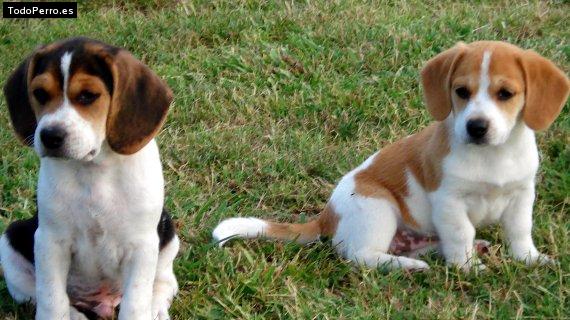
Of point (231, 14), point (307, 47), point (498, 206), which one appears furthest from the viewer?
point (231, 14)

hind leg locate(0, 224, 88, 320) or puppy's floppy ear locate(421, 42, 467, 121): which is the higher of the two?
puppy's floppy ear locate(421, 42, 467, 121)

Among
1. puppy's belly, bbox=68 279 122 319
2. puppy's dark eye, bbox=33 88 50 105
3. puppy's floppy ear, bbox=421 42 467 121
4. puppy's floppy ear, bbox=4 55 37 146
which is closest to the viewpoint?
puppy's dark eye, bbox=33 88 50 105

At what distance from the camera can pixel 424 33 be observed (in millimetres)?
8703

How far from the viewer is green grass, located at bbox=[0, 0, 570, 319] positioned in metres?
4.94

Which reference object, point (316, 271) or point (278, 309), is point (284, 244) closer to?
point (316, 271)

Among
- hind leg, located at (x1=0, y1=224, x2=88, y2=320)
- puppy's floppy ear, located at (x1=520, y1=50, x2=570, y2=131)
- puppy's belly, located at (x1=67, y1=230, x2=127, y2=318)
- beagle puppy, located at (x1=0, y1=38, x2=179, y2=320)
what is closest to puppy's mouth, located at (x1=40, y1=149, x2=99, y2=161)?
beagle puppy, located at (x1=0, y1=38, x2=179, y2=320)

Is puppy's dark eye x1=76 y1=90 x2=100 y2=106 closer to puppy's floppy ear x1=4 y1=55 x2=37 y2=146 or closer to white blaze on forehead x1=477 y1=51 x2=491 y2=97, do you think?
puppy's floppy ear x1=4 y1=55 x2=37 y2=146

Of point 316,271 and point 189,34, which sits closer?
point 316,271

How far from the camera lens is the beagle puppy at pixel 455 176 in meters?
4.97

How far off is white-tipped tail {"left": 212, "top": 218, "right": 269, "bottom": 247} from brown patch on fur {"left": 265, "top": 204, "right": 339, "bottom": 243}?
2.1 inches

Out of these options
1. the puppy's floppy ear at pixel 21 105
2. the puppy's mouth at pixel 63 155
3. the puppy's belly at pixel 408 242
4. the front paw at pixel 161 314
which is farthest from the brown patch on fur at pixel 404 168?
the puppy's floppy ear at pixel 21 105

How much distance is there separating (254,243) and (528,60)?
6.24 feet

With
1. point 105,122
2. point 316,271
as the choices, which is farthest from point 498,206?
point 105,122

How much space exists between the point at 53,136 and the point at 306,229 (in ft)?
6.66
